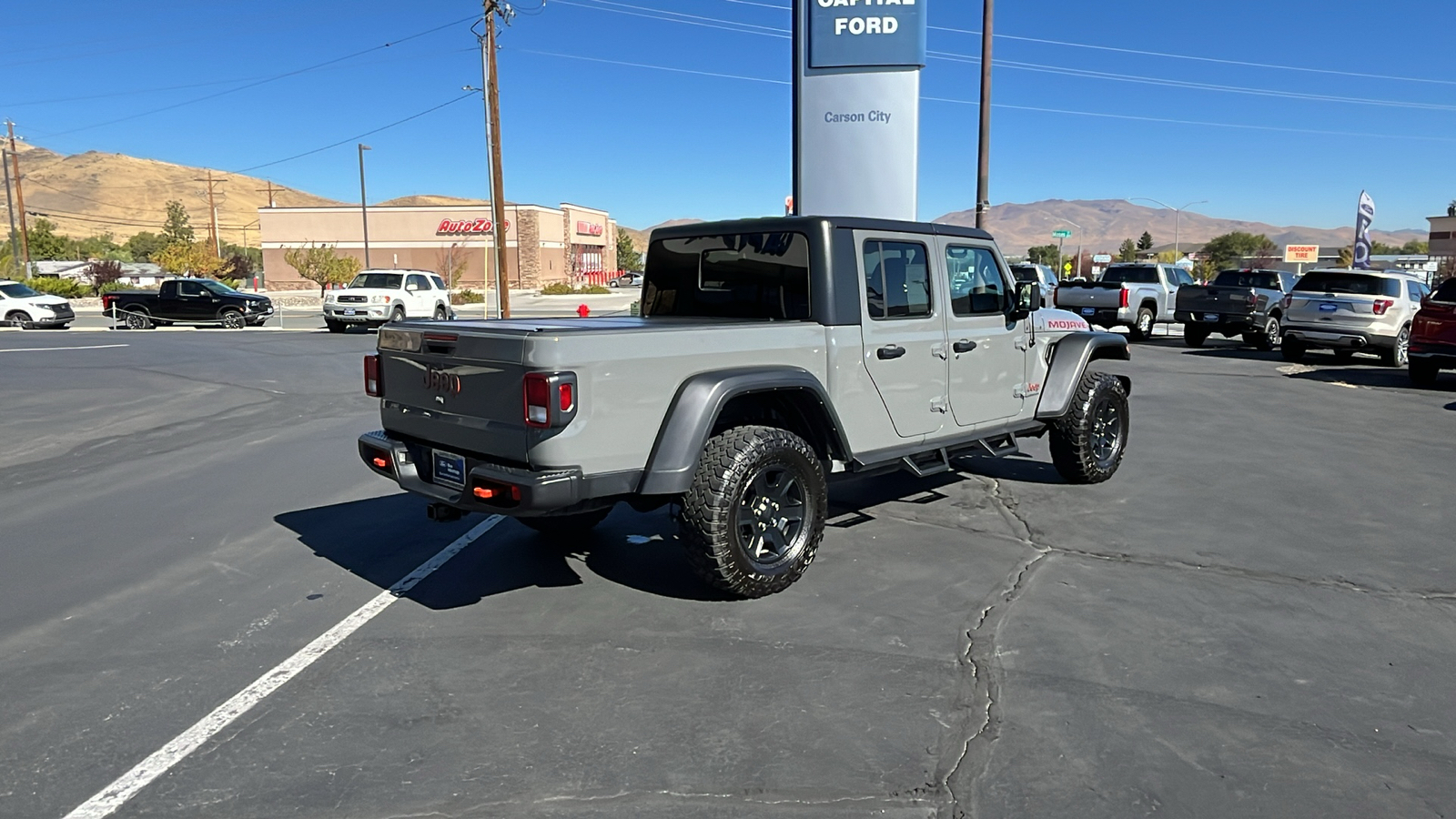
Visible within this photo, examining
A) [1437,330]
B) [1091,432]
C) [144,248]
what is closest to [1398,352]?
[1437,330]

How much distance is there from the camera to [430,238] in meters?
76.3

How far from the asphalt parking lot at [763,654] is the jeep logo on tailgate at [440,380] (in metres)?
1.09

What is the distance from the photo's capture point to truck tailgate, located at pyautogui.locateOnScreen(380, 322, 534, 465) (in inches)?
176

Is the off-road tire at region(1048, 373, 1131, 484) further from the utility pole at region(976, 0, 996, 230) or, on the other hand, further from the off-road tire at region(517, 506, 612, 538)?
the utility pole at region(976, 0, 996, 230)

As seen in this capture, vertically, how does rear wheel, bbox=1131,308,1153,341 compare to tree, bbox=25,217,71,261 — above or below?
below

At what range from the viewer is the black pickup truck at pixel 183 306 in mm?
29250

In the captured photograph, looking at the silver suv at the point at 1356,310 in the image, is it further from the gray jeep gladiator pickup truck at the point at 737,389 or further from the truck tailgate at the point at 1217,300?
the gray jeep gladiator pickup truck at the point at 737,389

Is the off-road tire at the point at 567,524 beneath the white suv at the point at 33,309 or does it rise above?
beneath

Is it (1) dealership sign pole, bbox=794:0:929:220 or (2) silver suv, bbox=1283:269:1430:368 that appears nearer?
(1) dealership sign pole, bbox=794:0:929:220

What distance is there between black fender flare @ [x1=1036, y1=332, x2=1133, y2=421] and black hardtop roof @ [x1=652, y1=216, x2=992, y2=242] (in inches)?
45.6

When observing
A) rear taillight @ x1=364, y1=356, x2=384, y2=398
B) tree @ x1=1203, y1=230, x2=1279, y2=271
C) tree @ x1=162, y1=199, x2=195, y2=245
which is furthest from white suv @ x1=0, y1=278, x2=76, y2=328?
tree @ x1=1203, y1=230, x2=1279, y2=271

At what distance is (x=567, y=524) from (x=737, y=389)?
82.9 inches

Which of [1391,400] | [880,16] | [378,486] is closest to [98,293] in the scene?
[880,16]

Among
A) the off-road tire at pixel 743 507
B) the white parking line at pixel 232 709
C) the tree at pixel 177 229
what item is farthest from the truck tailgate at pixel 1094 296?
the tree at pixel 177 229
